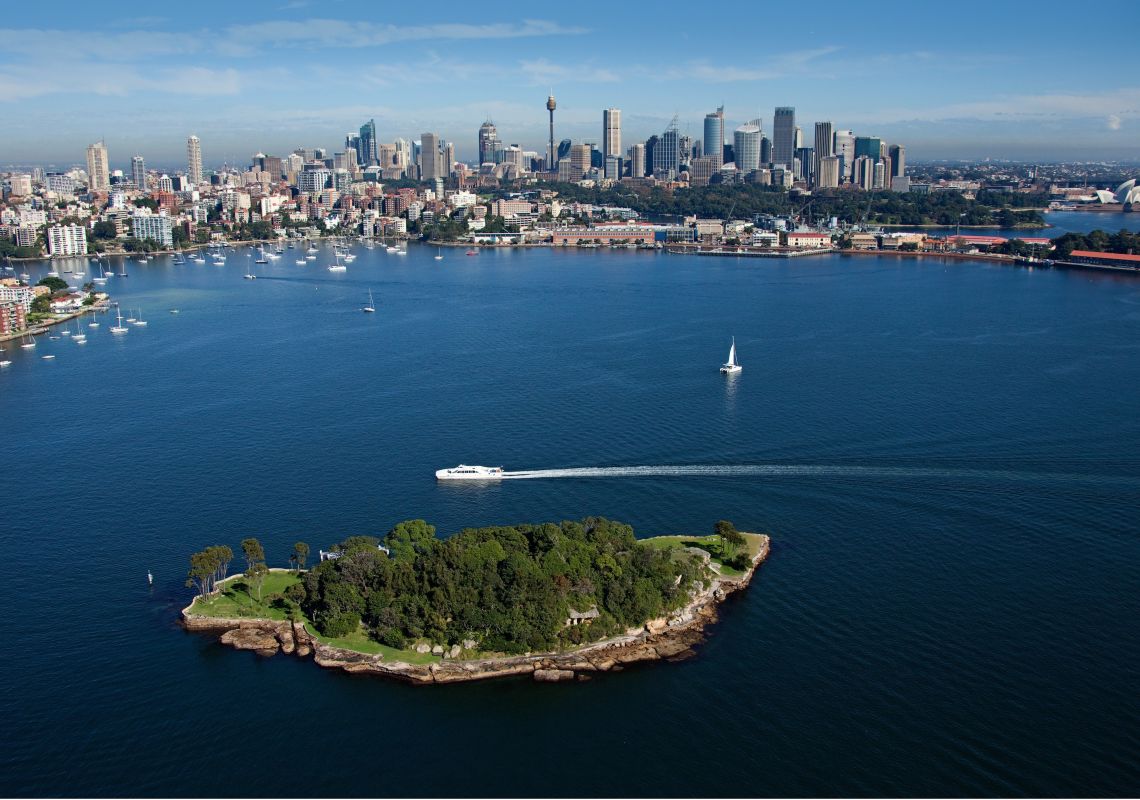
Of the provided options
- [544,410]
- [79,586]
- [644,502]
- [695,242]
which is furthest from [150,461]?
[695,242]

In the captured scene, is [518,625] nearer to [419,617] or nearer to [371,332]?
[419,617]

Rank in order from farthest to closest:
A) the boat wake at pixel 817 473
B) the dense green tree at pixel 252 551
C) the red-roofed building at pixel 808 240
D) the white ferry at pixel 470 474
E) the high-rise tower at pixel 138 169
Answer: the high-rise tower at pixel 138 169 → the red-roofed building at pixel 808 240 → the white ferry at pixel 470 474 → the boat wake at pixel 817 473 → the dense green tree at pixel 252 551

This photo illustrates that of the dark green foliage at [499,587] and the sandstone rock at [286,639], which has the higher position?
the dark green foliage at [499,587]

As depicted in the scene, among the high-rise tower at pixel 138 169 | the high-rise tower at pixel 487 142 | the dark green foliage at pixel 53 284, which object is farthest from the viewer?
the high-rise tower at pixel 487 142

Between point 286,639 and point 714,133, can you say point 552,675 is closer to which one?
point 286,639

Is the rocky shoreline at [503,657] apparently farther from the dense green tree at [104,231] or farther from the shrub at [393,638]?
the dense green tree at [104,231]

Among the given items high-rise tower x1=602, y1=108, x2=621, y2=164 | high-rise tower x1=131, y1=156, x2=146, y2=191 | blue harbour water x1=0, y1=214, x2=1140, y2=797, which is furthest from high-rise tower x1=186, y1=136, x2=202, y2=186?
blue harbour water x1=0, y1=214, x2=1140, y2=797

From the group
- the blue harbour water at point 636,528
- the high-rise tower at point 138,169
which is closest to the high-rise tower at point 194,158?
the high-rise tower at point 138,169

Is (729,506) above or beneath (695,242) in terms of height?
beneath

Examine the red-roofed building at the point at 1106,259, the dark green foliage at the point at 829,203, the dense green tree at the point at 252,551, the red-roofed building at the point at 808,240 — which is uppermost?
the dark green foliage at the point at 829,203
